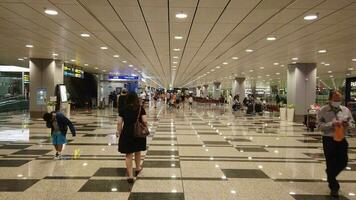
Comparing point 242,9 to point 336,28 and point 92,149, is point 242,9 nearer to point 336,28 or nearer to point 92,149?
point 336,28

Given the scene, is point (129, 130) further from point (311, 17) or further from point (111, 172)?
point (311, 17)

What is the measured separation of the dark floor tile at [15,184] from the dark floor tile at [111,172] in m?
1.22

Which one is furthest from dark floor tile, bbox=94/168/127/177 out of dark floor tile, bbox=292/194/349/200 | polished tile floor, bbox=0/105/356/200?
dark floor tile, bbox=292/194/349/200

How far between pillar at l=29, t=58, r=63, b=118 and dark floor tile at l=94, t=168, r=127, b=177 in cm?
1657

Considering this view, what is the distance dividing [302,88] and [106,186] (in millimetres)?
18980

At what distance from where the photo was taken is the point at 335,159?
20.8 feet

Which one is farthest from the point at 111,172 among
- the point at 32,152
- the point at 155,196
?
the point at 32,152

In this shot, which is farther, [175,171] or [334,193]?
[175,171]

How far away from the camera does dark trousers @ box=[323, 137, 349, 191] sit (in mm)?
6277

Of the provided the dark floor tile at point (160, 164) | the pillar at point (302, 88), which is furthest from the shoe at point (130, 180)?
the pillar at point (302, 88)

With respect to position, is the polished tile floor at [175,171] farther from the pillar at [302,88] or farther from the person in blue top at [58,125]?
the pillar at [302,88]

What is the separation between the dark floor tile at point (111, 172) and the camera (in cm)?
749

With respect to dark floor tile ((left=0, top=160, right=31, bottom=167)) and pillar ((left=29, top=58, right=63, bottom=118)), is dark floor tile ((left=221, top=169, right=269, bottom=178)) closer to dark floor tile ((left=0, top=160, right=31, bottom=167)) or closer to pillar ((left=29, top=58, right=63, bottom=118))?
dark floor tile ((left=0, top=160, right=31, bottom=167))

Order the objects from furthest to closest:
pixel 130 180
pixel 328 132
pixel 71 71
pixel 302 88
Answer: pixel 71 71, pixel 302 88, pixel 130 180, pixel 328 132
